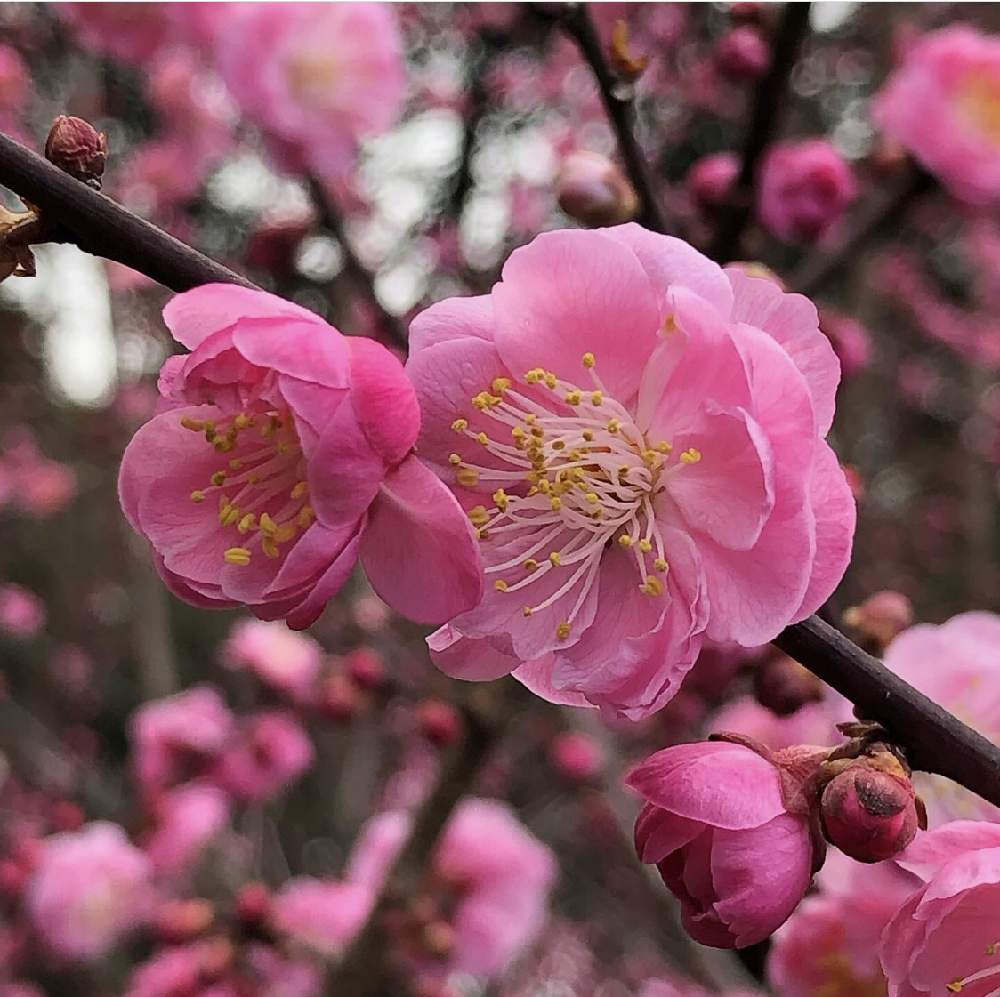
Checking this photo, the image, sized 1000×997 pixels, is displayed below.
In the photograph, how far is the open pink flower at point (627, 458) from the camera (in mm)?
585

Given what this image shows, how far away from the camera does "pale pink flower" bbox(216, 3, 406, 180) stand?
1.76 m

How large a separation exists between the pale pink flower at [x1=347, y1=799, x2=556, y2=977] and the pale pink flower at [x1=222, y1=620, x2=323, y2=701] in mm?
350

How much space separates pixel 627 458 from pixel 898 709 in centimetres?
21

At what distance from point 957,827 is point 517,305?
1.27 feet

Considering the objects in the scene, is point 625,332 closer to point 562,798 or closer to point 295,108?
point 295,108

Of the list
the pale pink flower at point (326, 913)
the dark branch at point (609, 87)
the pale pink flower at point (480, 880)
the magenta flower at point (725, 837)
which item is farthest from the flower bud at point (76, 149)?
the pale pink flower at point (480, 880)

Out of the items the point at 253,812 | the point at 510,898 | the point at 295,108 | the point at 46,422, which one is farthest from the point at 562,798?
the point at 46,422

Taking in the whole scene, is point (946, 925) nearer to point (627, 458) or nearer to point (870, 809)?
point (870, 809)

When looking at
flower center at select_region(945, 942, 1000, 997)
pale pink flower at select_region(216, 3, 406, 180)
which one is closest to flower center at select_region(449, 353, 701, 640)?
flower center at select_region(945, 942, 1000, 997)

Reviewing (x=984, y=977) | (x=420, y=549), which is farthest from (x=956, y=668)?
(x=420, y=549)

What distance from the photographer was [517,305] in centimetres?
63

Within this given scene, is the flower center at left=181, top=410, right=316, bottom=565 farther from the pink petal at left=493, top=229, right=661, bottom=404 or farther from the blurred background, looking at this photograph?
the blurred background

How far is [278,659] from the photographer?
7.59 ft

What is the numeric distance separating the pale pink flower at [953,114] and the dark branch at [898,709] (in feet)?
3.32
